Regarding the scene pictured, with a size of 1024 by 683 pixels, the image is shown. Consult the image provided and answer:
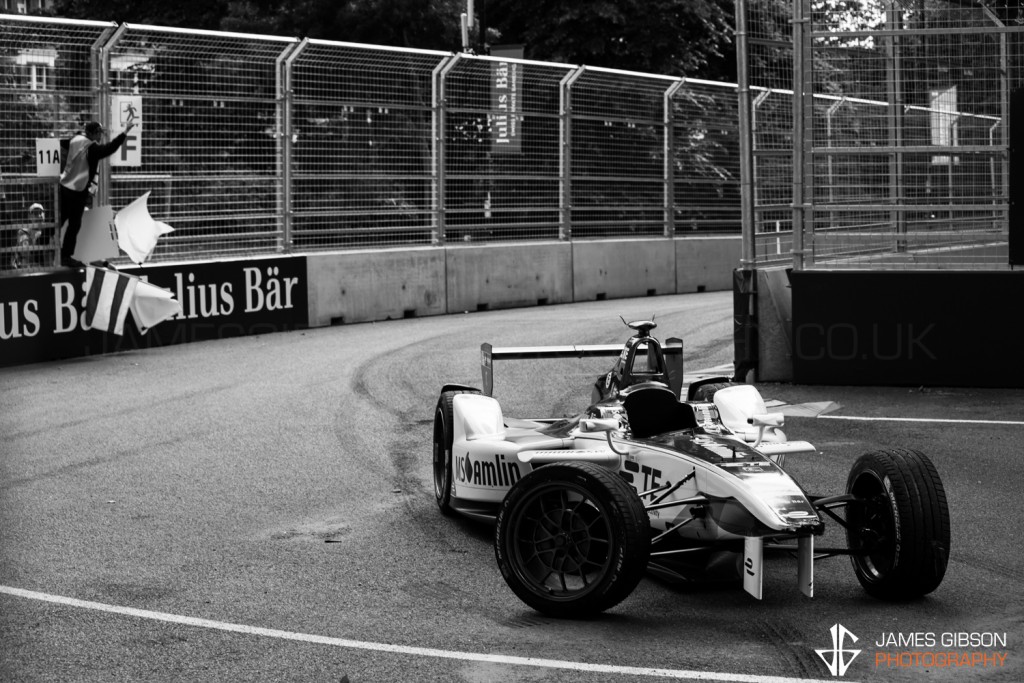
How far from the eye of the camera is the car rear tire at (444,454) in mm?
7188

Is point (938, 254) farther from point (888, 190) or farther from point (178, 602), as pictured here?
point (178, 602)

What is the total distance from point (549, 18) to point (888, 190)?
18.1 metres

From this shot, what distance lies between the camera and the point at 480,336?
1480cm

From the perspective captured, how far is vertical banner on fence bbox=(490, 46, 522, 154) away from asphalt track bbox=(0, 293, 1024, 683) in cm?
699

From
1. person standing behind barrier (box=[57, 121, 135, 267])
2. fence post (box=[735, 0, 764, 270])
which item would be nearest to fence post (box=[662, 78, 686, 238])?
fence post (box=[735, 0, 764, 270])

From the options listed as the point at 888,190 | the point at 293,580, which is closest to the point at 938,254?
the point at 888,190

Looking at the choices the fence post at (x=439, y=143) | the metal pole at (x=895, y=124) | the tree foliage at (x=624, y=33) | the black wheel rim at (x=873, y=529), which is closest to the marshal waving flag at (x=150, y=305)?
the fence post at (x=439, y=143)

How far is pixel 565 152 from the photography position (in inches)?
753

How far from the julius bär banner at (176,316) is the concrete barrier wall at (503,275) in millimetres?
527

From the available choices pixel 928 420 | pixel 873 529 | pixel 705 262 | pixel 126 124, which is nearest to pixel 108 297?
pixel 126 124

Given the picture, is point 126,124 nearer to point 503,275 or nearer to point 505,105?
point 505,105

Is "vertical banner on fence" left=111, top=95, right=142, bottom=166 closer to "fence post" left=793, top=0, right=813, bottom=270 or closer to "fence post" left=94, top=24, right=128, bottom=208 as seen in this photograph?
"fence post" left=94, top=24, right=128, bottom=208

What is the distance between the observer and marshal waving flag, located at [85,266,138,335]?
1318 centimetres

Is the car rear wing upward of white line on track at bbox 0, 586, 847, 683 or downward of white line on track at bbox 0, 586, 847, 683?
upward
